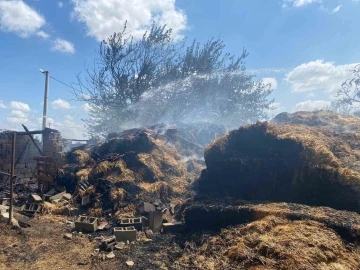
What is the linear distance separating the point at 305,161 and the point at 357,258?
11.6 feet

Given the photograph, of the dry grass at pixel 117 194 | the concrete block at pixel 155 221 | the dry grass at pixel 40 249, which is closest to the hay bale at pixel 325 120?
the concrete block at pixel 155 221

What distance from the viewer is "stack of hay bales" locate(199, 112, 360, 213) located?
6.45 metres

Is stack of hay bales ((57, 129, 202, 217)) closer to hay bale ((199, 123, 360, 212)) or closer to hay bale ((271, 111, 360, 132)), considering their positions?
hay bale ((199, 123, 360, 212))

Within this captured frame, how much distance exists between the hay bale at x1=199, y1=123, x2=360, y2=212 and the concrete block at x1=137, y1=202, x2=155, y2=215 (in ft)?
6.66

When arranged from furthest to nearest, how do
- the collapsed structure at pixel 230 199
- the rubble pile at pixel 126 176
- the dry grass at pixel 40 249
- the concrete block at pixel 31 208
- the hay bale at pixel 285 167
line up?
the rubble pile at pixel 126 176, the concrete block at pixel 31 208, the hay bale at pixel 285 167, the dry grass at pixel 40 249, the collapsed structure at pixel 230 199

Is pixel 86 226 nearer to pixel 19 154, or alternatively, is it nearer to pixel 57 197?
pixel 57 197

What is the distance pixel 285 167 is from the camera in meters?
7.49

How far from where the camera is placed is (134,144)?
12.1m

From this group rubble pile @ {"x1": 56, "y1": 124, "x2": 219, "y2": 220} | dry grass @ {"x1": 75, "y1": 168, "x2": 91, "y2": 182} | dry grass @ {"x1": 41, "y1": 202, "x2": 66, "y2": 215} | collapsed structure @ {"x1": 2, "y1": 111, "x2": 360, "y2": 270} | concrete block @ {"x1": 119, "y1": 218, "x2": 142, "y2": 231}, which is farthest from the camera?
dry grass @ {"x1": 75, "y1": 168, "x2": 91, "y2": 182}

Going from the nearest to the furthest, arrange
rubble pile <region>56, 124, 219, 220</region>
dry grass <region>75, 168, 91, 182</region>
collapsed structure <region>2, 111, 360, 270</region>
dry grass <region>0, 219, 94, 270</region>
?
collapsed structure <region>2, 111, 360, 270</region> → dry grass <region>0, 219, 94, 270</region> → rubble pile <region>56, 124, 219, 220</region> → dry grass <region>75, 168, 91, 182</region>

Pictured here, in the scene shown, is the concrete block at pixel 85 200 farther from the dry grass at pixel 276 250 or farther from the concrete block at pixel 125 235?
the dry grass at pixel 276 250

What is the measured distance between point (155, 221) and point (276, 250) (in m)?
3.77

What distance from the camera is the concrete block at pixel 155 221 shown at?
7004mm

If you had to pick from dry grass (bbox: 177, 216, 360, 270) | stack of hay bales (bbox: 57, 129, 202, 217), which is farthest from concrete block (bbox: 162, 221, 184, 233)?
stack of hay bales (bbox: 57, 129, 202, 217)
